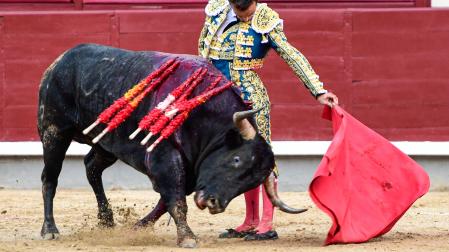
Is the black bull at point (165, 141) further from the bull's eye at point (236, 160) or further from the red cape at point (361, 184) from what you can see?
the red cape at point (361, 184)

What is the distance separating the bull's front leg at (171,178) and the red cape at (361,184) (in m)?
0.62

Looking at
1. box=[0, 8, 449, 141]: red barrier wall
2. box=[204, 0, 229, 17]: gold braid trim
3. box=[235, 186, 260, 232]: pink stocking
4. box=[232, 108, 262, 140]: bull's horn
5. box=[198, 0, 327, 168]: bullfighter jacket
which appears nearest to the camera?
box=[232, 108, 262, 140]: bull's horn

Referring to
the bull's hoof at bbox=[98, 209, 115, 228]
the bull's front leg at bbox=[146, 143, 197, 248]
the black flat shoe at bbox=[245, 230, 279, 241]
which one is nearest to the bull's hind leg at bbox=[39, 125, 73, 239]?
the bull's hoof at bbox=[98, 209, 115, 228]

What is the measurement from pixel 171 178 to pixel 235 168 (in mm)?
308

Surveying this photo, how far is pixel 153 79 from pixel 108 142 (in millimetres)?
414

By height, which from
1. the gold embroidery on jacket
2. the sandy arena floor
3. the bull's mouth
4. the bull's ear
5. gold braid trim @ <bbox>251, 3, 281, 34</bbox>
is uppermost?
gold braid trim @ <bbox>251, 3, 281, 34</bbox>

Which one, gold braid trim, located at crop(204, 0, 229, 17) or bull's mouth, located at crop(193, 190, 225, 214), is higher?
gold braid trim, located at crop(204, 0, 229, 17)

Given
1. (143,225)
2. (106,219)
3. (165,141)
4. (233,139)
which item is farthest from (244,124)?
(106,219)

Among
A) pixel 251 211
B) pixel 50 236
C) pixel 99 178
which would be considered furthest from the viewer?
pixel 99 178

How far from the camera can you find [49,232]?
6680 mm

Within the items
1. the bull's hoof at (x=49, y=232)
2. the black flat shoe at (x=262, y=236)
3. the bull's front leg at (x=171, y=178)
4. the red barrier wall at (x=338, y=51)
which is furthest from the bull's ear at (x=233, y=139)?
the red barrier wall at (x=338, y=51)

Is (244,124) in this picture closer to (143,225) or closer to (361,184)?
(361,184)

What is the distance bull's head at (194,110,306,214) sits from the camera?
20.0ft

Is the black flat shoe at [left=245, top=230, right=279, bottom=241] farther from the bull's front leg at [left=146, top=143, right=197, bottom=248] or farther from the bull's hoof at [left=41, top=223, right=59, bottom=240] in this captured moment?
the bull's hoof at [left=41, top=223, right=59, bottom=240]
